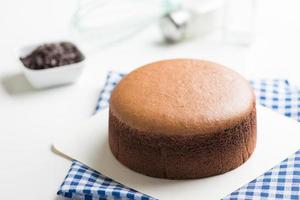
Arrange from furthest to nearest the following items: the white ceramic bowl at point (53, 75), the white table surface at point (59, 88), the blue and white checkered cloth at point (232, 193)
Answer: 1. the white ceramic bowl at point (53, 75)
2. the white table surface at point (59, 88)
3. the blue and white checkered cloth at point (232, 193)

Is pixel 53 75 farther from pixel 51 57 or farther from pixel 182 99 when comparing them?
pixel 182 99

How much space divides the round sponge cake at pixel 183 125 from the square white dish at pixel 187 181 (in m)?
0.02

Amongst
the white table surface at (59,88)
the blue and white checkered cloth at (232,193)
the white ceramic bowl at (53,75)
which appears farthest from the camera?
the white ceramic bowl at (53,75)

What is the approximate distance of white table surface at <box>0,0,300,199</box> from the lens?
1.17 m

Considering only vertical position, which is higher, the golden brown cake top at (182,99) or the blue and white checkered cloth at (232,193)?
the golden brown cake top at (182,99)

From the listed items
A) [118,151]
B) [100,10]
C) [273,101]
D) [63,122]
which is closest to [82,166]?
[118,151]

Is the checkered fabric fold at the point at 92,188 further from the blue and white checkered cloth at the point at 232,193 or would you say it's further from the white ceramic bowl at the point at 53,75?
the white ceramic bowl at the point at 53,75

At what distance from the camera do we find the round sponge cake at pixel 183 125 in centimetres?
107

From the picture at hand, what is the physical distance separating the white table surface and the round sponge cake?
0.15 metres

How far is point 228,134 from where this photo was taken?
1.09m

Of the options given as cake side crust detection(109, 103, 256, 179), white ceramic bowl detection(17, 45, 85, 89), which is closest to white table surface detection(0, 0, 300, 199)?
white ceramic bowl detection(17, 45, 85, 89)

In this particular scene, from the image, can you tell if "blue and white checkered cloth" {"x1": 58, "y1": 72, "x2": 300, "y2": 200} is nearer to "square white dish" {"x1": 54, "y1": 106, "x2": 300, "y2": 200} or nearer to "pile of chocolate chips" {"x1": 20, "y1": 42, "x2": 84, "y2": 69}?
"square white dish" {"x1": 54, "y1": 106, "x2": 300, "y2": 200}

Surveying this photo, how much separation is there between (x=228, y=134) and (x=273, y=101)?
0.27m

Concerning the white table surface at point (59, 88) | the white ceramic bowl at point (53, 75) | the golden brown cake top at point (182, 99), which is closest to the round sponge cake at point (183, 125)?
the golden brown cake top at point (182, 99)
